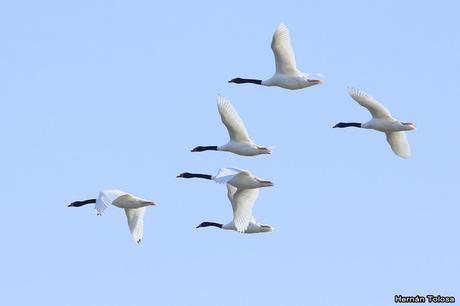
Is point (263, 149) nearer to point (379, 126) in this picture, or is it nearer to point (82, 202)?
point (379, 126)

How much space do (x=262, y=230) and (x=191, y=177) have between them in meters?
3.94

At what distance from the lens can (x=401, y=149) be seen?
46906 millimetres

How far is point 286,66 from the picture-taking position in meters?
45.5

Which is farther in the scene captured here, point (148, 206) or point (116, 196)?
point (148, 206)

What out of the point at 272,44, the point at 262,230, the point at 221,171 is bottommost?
the point at 262,230

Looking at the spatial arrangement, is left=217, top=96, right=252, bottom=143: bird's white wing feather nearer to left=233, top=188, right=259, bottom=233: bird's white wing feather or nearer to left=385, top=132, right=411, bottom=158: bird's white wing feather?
left=233, top=188, right=259, bottom=233: bird's white wing feather

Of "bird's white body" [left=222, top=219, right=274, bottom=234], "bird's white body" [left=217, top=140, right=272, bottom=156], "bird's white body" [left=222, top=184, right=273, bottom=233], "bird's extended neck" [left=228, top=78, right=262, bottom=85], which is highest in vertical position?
"bird's extended neck" [left=228, top=78, right=262, bottom=85]

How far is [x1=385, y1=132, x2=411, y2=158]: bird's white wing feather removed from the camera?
4681 cm

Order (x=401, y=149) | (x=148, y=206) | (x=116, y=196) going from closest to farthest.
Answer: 1. (x=116, y=196)
2. (x=148, y=206)
3. (x=401, y=149)

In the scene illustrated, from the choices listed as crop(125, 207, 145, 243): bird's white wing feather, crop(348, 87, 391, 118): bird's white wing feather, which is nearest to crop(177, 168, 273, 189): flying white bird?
crop(125, 207, 145, 243): bird's white wing feather

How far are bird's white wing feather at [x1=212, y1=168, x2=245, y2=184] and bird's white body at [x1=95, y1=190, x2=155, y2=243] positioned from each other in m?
2.52

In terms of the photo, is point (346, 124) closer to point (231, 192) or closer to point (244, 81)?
point (244, 81)

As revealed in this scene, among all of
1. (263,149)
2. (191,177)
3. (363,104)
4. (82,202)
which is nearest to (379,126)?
(363,104)

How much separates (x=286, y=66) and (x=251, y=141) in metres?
3.24
